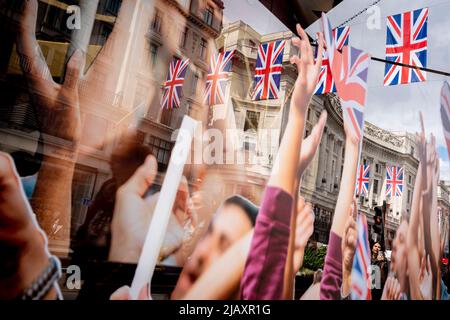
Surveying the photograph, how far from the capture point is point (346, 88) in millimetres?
5004

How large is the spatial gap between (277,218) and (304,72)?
189 cm

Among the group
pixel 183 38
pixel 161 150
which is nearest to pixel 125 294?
pixel 161 150

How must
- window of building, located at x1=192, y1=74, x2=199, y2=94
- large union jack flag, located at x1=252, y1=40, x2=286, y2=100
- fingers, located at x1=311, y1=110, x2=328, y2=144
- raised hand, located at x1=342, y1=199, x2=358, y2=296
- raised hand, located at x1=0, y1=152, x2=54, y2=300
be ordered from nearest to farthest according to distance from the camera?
raised hand, located at x1=0, y1=152, x2=54, y2=300 → window of building, located at x1=192, y1=74, x2=199, y2=94 → large union jack flag, located at x1=252, y1=40, x2=286, y2=100 → fingers, located at x1=311, y1=110, x2=328, y2=144 → raised hand, located at x1=342, y1=199, x2=358, y2=296

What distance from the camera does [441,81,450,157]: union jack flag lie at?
6.06m

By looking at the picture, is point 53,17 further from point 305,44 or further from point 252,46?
point 305,44

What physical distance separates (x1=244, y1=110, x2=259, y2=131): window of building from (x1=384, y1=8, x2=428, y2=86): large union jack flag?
274cm

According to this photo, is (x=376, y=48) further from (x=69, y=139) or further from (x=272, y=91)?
(x=69, y=139)

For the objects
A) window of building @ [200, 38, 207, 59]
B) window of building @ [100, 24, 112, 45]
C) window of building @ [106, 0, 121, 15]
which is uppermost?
window of building @ [200, 38, 207, 59]

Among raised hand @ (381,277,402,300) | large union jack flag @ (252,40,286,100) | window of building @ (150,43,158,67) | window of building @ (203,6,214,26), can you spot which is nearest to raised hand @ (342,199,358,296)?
raised hand @ (381,277,402,300)

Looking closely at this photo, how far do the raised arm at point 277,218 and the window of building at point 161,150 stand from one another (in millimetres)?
1189

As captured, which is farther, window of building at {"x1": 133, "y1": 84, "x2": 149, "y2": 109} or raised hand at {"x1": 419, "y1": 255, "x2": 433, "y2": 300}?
raised hand at {"x1": 419, "y1": 255, "x2": 433, "y2": 300}

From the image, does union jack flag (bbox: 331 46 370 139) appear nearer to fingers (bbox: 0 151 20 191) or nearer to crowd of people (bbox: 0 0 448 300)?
crowd of people (bbox: 0 0 448 300)

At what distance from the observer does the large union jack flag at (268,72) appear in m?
4.26

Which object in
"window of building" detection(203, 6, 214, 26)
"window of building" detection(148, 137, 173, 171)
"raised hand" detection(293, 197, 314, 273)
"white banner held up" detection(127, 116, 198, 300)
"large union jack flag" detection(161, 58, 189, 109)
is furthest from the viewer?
"raised hand" detection(293, 197, 314, 273)
